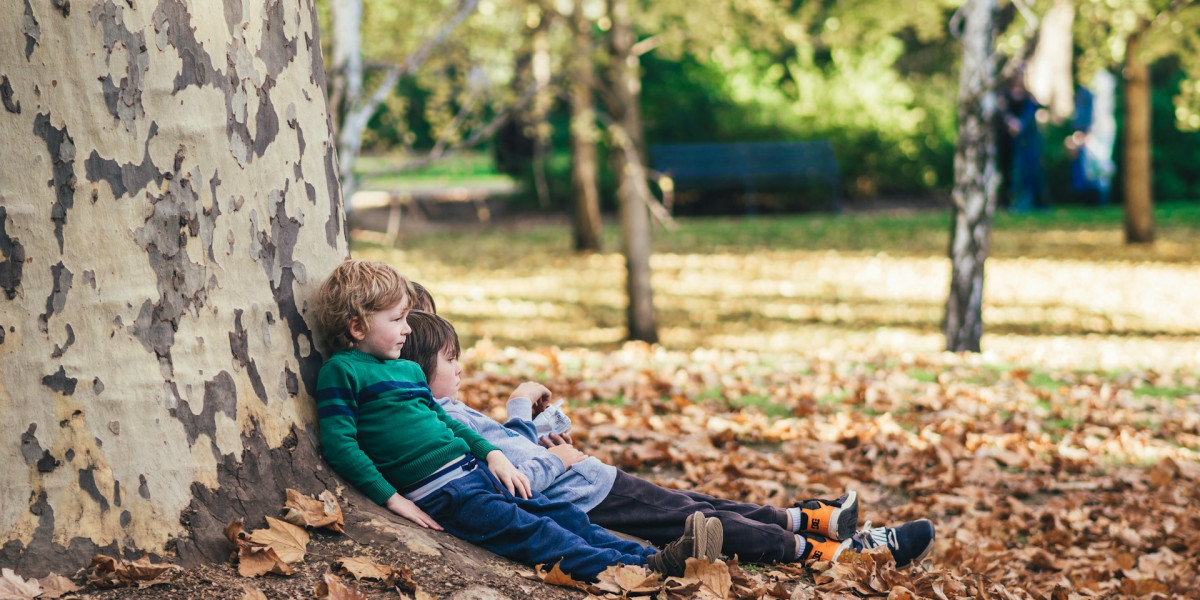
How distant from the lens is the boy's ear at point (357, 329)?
10.3ft

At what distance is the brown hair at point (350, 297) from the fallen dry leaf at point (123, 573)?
2.70 ft

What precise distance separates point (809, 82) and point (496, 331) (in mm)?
13722

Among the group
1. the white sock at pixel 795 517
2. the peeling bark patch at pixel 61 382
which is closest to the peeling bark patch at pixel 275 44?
the peeling bark patch at pixel 61 382

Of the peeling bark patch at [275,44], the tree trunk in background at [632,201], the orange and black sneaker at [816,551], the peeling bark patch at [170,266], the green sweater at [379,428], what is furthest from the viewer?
the tree trunk in background at [632,201]

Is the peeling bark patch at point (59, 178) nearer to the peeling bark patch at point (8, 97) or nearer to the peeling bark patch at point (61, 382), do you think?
the peeling bark patch at point (8, 97)

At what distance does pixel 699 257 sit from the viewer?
16859 millimetres

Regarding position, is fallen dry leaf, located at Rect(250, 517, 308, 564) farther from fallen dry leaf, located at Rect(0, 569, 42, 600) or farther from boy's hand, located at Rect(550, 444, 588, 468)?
boy's hand, located at Rect(550, 444, 588, 468)

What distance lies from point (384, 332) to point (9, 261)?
3.34ft

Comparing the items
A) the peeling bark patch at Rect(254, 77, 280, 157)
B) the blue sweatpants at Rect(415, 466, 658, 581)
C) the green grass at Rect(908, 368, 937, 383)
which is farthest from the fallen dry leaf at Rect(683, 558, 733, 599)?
the green grass at Rect(908, 368, 937, 383)

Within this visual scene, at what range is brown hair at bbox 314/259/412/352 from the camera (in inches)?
122

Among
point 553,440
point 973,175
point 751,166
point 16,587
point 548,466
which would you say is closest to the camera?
point 16,587

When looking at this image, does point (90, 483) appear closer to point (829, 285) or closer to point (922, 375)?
point (922, 375)

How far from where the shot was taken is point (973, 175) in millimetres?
8977

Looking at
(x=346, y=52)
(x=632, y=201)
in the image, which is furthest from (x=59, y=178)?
(x=632, y=201)
